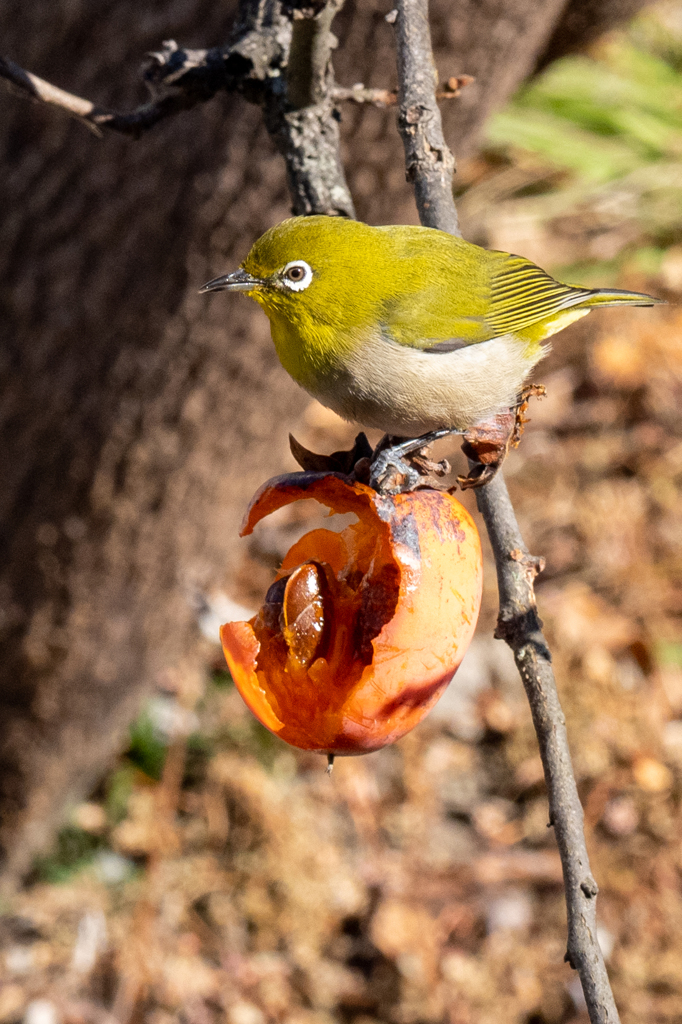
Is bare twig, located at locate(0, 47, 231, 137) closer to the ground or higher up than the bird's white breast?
higher up

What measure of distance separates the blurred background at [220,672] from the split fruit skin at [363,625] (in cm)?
154

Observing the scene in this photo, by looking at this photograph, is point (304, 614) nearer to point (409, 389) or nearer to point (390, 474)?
point (390, 474)

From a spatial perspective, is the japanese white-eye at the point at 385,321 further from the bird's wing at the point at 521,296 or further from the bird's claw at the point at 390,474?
the bird's claw at the point at 390,474

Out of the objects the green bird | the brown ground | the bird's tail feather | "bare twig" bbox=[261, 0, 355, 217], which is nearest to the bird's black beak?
the green bird

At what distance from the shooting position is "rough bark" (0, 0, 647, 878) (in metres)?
2.83

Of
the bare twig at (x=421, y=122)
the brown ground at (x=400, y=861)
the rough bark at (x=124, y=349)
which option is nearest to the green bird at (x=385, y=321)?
the bare twig at (x=421, y=122)

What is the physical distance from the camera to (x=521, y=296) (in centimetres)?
247

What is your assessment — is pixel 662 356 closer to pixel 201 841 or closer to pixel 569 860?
pixel 201 841

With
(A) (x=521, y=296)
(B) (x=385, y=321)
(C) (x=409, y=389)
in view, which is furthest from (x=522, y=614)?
(A) (x=521, y=296)

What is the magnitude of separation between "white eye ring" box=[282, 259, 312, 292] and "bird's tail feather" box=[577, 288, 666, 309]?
33.8 inches

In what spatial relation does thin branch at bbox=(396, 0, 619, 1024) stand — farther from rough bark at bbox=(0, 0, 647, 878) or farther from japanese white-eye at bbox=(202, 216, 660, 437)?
rough bark at bbox=(0, 0, 647, 878)

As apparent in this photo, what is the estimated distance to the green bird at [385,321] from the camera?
2104 millimetres

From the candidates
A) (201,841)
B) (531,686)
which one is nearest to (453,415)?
(531,686)

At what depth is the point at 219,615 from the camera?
381 centimetres
